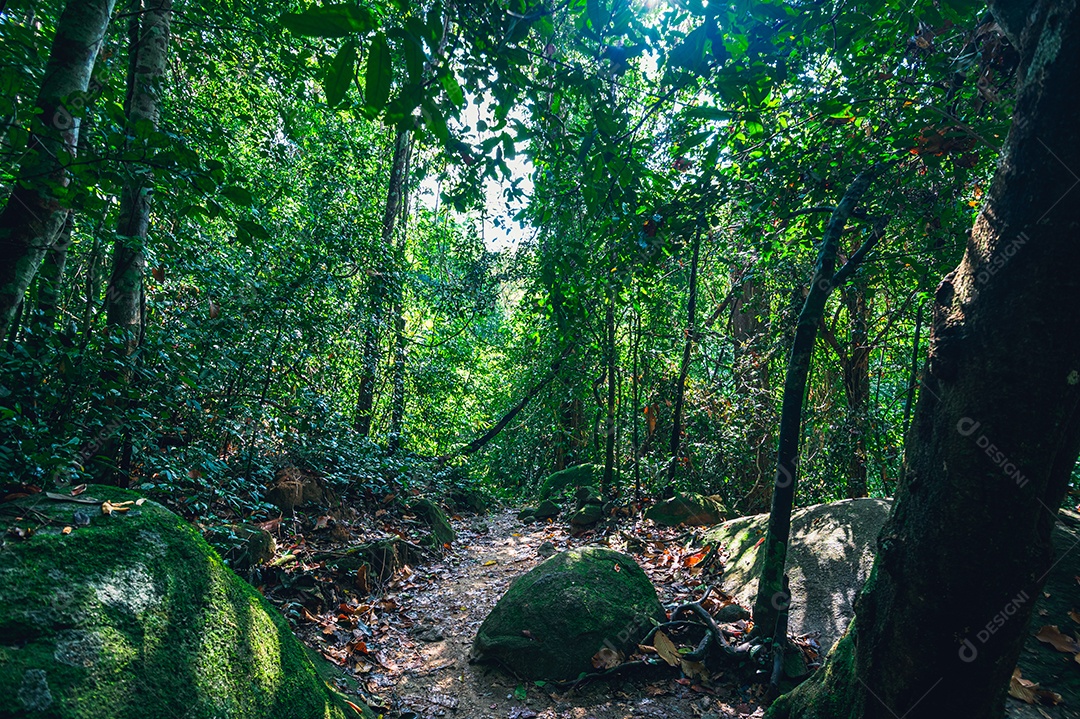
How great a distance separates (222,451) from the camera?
18.1 feet

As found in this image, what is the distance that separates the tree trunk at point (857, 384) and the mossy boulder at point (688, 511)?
1.85 m

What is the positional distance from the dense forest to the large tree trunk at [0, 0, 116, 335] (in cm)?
2

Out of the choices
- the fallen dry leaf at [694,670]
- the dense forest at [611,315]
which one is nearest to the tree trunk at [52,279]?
the dense forest at [611,315]

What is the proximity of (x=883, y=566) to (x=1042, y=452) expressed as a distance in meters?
0.77

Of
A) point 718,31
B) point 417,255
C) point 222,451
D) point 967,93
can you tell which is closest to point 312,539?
point 222,451

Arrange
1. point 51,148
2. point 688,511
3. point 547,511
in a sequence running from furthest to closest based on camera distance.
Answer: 1. point 547,511
2. point 688,511
3. point 51,148

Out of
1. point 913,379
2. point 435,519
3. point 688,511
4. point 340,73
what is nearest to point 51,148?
point 340,73

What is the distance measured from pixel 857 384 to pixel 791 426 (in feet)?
15.6

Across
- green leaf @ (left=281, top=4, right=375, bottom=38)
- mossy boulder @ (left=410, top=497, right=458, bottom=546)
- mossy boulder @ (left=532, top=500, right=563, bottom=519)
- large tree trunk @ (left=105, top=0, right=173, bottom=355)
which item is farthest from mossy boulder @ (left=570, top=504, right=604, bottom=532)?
green leaf @ (left=281, top=4, right=375, bottom=38)

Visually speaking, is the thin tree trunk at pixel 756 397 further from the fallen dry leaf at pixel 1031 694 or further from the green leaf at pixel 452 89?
the green leaf at pixel 452 89

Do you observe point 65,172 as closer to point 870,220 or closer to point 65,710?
point 65,710

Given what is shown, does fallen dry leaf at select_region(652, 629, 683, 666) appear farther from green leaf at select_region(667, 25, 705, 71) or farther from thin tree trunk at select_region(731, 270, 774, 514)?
Answer: thin tree trunk at select_region(731, 270, 774, 514)

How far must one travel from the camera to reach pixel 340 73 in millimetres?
1454

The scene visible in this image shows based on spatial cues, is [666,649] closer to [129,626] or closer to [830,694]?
[830,694]
